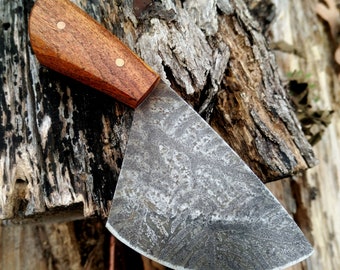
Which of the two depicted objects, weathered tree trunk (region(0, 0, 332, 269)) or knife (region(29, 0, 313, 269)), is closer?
knife (region(29, 0, 313, 269))

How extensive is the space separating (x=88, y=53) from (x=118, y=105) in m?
0.20

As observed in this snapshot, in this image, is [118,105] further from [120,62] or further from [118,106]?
[120,62]

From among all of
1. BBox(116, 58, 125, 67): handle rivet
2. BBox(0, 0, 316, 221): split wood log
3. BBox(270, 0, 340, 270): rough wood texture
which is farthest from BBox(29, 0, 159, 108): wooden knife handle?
BBox(270, 0, 340, 270): rough wood texture

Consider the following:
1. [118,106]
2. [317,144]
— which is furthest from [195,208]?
[317,144]

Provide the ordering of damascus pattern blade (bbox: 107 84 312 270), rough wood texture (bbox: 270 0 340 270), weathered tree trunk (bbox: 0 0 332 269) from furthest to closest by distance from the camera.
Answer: rough wood texture (bbox: 270 0 340 270)
weathered tree trunk (bbox: 0 0 332 269)
damascus pattern blade (bbox: 107 84 312 270)

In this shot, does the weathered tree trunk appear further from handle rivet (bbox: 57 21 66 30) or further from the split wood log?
handle rivet (bbox: 57 21 66 30)

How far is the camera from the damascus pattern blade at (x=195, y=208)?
4.81ft

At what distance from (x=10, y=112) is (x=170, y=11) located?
648 mm

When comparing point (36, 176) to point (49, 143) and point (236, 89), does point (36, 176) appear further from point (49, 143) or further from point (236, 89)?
point (236, 89)

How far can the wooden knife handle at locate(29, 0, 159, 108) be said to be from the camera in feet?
5.03

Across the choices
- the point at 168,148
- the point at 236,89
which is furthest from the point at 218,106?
the point at 168,148

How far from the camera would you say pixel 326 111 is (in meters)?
2.24

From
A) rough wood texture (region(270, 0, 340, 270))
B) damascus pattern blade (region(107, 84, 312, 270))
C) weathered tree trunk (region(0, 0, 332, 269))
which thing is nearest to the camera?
damascus pattern blade (region(107, 84, 312, 270))

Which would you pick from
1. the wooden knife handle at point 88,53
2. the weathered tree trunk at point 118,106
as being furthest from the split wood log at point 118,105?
the wooden knife handle at point 88,53
